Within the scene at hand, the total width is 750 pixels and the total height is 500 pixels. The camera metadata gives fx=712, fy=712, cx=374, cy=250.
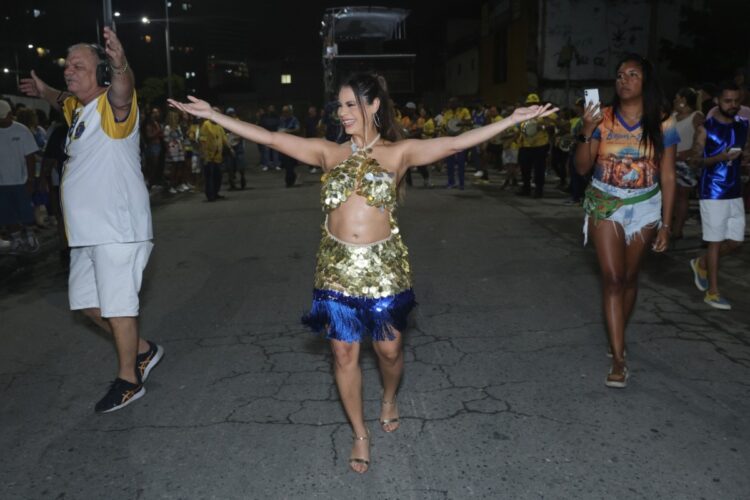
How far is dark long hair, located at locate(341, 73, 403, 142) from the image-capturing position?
11.5ft

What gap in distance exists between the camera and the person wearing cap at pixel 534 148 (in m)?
13.8

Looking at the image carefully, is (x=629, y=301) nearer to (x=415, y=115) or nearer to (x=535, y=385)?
(x=535, y=385)

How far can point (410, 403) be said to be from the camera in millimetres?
4285

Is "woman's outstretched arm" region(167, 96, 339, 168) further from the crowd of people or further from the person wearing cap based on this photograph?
the person wearing cap

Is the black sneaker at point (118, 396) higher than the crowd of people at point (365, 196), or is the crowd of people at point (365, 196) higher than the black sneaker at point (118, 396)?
the crowd of people at point (365, 196)

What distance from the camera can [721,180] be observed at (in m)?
6.36

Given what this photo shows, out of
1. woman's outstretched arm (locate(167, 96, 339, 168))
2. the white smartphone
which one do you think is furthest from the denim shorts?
woman's outstretched arm (locate(167, 96, 339, 168))

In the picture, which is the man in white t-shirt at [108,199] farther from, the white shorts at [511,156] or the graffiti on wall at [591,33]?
the graffiti on wall at [591,33]

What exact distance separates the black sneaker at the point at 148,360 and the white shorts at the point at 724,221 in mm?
4771

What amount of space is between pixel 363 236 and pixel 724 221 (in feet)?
13.9

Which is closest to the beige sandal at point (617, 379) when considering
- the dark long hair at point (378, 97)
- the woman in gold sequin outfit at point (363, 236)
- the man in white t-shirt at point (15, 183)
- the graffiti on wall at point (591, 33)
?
the woman in gold sequin outfit at point (363, 236)

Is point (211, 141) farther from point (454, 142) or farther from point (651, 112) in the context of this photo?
point (454, 142)

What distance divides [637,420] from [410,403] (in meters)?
1.29

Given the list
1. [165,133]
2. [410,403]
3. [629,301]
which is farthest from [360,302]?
[165,133]
